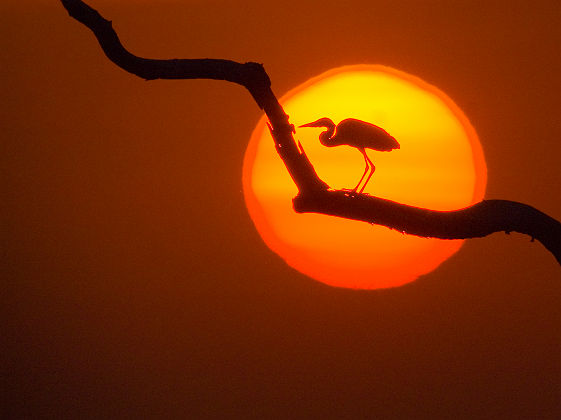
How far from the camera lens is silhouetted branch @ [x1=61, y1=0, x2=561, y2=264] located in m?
2.01

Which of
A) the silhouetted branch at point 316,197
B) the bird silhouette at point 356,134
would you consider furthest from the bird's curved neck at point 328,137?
the silhouetted branch at point 316,197

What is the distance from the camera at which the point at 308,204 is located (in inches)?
83.6

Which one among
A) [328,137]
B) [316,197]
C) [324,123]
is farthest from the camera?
[328,137]

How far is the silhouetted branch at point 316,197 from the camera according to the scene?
2006mm

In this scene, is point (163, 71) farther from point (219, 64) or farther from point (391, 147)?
point (391, 147)

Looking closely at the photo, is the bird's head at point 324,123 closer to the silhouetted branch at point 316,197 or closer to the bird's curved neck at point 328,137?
the bird's curved neck at point 328,137

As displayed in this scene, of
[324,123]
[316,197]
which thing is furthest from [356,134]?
[316,197]

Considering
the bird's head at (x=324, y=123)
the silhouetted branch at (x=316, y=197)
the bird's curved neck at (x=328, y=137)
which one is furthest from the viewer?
the bird's curved neck at (x=328, y=137)

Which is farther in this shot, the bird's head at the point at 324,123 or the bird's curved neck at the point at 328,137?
the bird's curved neck at the point at 328,137

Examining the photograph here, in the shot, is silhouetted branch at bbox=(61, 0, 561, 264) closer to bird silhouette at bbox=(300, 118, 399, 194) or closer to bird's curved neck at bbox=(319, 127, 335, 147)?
bird silhouette at bbox=(300, 118, 399, 194)

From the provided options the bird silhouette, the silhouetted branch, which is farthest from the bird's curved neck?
the silhouetted branch

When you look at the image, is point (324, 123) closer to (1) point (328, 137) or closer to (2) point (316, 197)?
(1) point (328, 137)

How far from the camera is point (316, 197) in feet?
6.89

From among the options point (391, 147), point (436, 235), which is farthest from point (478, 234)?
point (391, 147)
